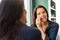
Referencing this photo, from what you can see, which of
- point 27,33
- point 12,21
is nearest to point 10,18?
point 12,21

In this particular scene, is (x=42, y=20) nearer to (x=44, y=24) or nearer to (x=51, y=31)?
(x=44, y=24)

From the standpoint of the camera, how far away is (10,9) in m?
0.88

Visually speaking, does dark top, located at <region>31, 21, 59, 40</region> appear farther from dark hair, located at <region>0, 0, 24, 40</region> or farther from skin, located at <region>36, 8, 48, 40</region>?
dark hair, located at <region>0, 0, 24, 40</region>

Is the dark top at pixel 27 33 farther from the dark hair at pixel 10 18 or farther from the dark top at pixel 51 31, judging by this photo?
the dark top at pixel 51 31

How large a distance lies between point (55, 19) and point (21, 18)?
5.15 feet

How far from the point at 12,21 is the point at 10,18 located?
0.9 inches

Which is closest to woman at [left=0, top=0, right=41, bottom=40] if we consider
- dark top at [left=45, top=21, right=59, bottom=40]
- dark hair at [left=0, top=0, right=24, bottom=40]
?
dark hair at [left=0, top=0, right=24, bottom=40]

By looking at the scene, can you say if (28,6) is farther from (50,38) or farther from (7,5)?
(7,5)

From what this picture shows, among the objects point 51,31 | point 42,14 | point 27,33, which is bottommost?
point 51,31

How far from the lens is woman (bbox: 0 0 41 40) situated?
0.88 metres

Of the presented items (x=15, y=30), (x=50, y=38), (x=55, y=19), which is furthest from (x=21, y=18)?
(x=55, y=19)

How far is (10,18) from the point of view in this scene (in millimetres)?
880

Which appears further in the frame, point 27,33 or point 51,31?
point 51,31

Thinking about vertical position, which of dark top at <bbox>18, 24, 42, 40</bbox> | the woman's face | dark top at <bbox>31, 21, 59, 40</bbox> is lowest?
dark top at <bbox>31, 21, 59, 40</bbox>
